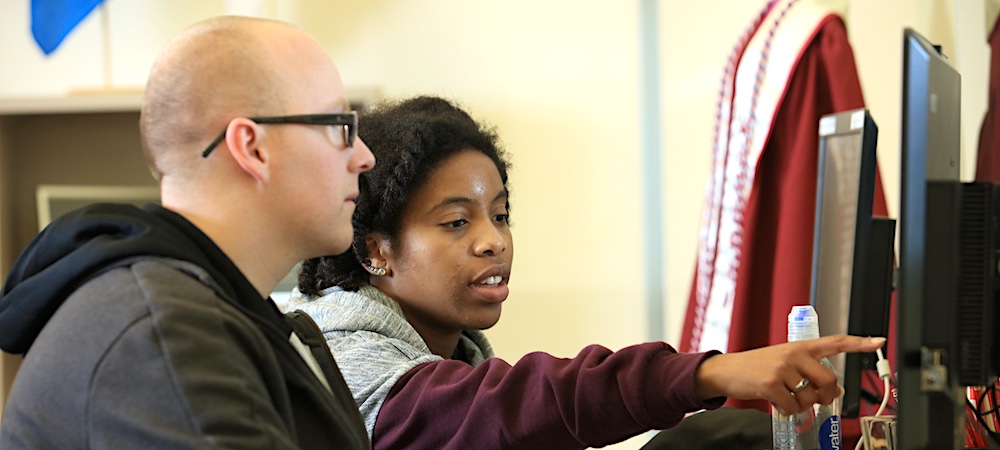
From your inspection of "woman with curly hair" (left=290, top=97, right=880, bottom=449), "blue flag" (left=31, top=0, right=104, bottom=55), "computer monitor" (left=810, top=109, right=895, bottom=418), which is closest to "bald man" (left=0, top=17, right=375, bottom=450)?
"woman with curly hair" (left=290, top=97, right=880, bottom=449)

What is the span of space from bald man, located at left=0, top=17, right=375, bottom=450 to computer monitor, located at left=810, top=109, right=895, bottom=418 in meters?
0.57

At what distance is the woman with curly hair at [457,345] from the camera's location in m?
1.08

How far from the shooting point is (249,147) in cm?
102

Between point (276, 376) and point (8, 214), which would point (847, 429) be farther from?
point (8, 214)

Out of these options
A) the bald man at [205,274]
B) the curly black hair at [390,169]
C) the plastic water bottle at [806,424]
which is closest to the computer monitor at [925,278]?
the plastic water bottle at [806,424]

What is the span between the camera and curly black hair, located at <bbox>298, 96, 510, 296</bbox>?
1604 mm

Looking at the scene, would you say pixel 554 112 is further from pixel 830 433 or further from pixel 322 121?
pixel 322 121

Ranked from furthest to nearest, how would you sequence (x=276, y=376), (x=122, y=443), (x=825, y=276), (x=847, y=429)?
(x=847, y=429) < (x=825, y=276) < (x=276, y=376) < (x=122, y=443)

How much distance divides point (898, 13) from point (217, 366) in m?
2.17

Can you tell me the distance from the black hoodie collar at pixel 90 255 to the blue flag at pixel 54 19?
1.94 meters

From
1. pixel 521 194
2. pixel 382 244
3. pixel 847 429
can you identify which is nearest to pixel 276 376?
pixel 382 244

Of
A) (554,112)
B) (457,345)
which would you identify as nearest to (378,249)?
(457,345)

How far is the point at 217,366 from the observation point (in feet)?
2.78

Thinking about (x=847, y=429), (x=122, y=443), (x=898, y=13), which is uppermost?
(x=898, y=13)
